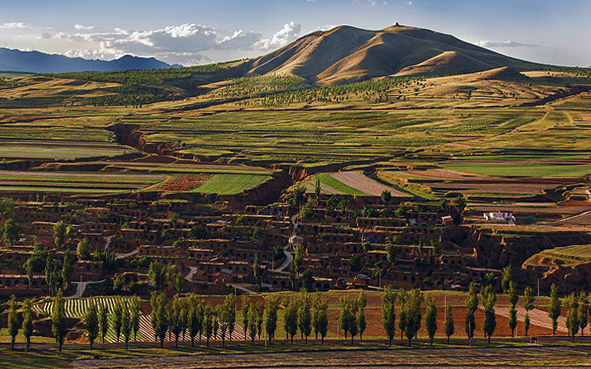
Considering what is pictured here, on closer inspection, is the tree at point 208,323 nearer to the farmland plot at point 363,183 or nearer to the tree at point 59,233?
the tree at point 59,233

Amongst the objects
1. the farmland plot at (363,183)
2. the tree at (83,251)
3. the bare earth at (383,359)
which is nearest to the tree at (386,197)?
the farmland plot at (363,183)

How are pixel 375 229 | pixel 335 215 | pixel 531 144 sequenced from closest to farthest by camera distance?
pixel 375 229 < pixel 335 215 < pixel 531 144

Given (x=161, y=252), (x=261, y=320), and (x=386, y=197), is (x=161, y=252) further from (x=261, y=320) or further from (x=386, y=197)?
(x=386, y=197)

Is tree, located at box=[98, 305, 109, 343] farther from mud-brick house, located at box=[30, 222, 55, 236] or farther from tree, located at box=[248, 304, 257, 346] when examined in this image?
mud-brick house, located at box=[30, 222, 55, 236]

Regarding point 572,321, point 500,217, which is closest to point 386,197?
point 500,217

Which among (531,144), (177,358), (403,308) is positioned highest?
(531,144)

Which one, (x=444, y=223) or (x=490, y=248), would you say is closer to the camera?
(x=490, y=248)

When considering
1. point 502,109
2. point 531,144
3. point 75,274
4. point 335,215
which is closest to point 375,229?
point 335,215

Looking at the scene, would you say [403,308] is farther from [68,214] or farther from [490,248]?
[68,214]
